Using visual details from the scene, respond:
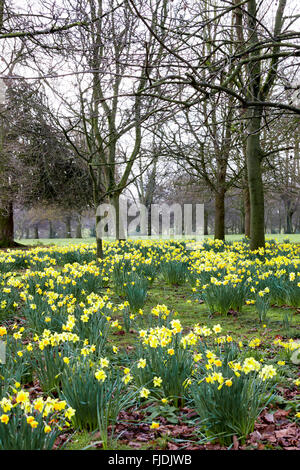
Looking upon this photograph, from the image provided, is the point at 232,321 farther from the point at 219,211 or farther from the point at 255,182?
the point at 219,211

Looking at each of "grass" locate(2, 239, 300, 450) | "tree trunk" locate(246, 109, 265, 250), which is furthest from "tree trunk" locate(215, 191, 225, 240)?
"grass" locate(2, 239, 300, 450)

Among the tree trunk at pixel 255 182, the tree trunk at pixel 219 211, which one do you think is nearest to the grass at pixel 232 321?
the tree trunk at pixel 255 182

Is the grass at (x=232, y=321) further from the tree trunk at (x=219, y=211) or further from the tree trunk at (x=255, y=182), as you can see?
the tree trunk at (x=219, y=211)

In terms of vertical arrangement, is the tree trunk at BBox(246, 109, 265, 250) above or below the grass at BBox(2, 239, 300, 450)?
above

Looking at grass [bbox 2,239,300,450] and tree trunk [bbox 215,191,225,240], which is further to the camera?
tree trunk [bbox 215,191,225,240]

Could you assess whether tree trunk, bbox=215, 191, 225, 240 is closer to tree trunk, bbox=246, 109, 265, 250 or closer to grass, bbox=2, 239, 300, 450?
tree trunk, bbox=246, 109, 265, 250

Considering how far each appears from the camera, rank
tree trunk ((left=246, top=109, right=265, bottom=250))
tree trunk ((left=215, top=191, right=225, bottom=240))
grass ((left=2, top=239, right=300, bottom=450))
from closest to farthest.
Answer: grass ((left=2, top=239, right=300, bottom=450))
tree trunk ((left=246, top=109, right=265, bottom=250))
tree trunk ((left=215, top=191, right=225, bottom=240))

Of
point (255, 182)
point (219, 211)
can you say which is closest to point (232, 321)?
point (255, 182)

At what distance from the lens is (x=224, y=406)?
1916 mm

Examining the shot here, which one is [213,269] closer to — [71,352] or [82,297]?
[82,297]

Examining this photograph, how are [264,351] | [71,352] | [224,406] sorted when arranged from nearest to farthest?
[224,406] → [71,352] → [264,351]

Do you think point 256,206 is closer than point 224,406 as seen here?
No
